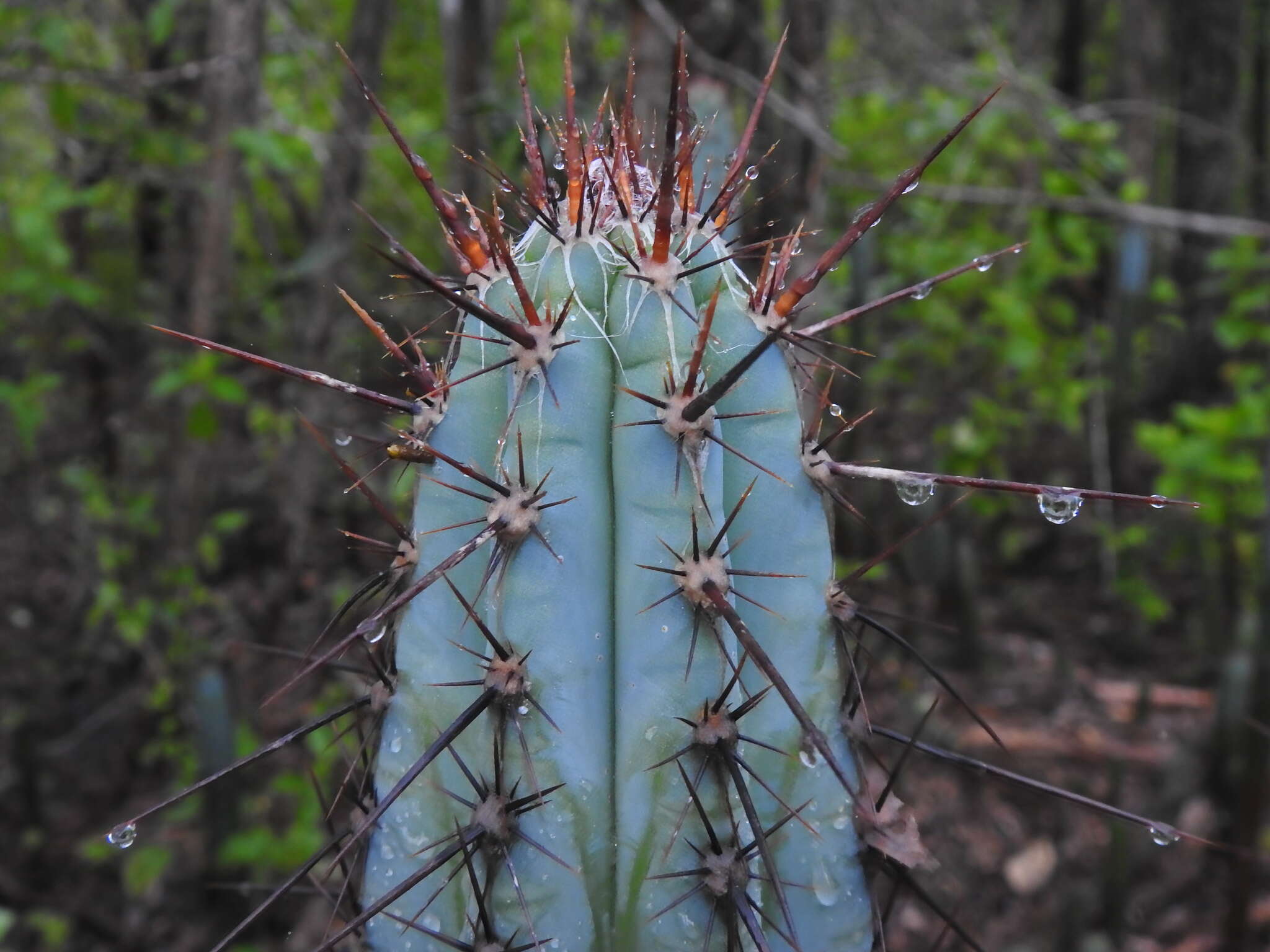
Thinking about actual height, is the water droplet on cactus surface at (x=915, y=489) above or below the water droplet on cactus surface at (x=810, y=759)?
above

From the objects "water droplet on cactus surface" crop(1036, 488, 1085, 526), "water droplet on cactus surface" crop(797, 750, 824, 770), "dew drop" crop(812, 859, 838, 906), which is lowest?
"dew drop" crop(812, 859, 838, 906)

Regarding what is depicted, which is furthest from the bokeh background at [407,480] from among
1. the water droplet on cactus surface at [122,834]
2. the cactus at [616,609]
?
the cactus at [616,609]

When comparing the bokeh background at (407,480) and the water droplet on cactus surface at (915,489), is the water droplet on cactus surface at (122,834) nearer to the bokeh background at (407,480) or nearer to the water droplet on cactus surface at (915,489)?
the water droplet on cactus surface at (915,489)

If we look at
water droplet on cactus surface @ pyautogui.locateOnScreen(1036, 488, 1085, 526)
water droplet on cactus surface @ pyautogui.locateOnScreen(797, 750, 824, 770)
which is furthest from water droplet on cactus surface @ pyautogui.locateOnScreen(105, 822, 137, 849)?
water droplet on cactus surface @ pyautogui.locateOnScreen(1036, 488, 1085, 526)

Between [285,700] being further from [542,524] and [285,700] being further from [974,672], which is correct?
[542,524]

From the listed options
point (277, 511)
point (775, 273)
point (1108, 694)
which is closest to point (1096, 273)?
point (1108, 694)

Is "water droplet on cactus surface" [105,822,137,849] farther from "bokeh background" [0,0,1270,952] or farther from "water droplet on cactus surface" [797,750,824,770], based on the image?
"bokeh background" [0,0,1270,952]
